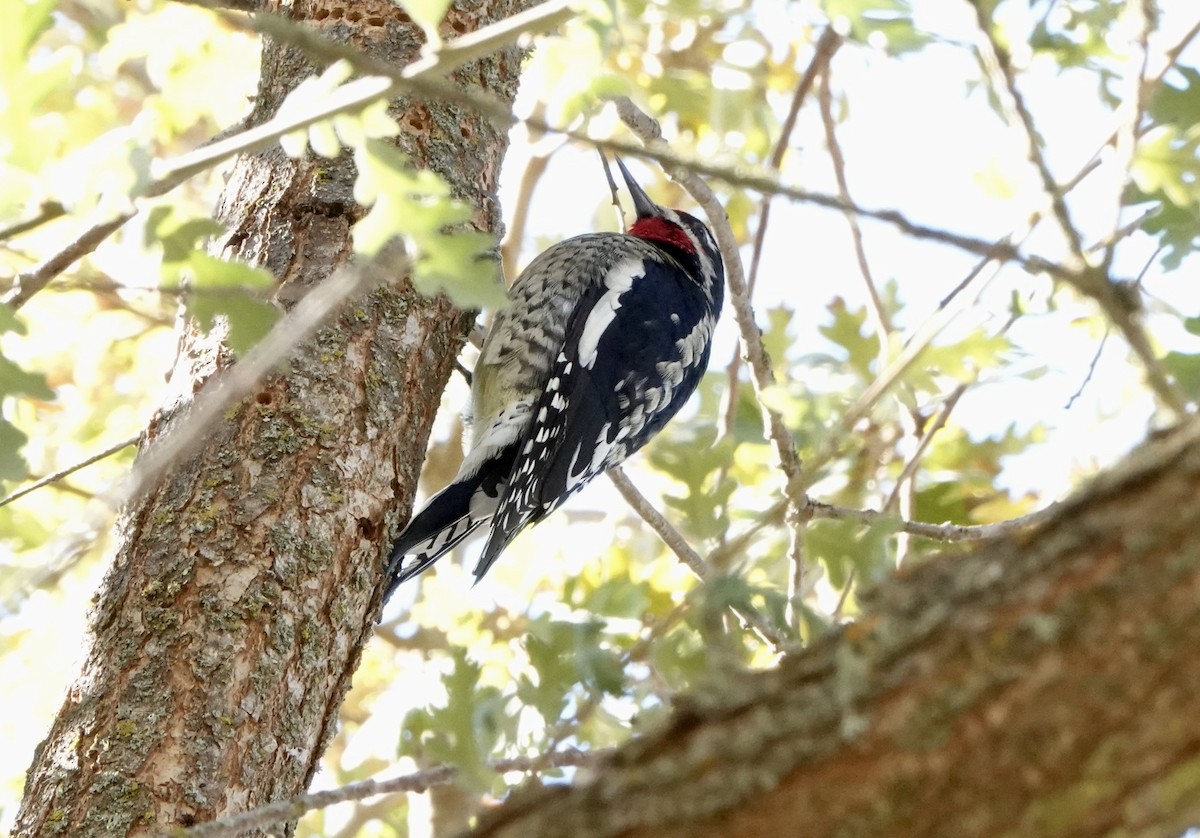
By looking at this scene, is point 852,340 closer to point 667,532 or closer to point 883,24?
point 667,532

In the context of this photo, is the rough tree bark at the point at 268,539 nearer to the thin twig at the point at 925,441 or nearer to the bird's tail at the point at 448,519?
the bird's tail at the point at 448,519

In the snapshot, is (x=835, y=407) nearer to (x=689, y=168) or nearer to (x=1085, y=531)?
(x=689, y=168)

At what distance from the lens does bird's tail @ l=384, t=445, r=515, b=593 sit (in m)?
2.48

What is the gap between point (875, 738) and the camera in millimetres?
827

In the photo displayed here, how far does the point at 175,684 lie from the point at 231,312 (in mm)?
752

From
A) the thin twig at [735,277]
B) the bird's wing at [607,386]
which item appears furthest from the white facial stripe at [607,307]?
the thin twig at [735,277]

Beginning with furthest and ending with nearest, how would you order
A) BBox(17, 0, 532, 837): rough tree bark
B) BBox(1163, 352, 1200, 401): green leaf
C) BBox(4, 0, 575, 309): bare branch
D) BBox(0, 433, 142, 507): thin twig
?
1. BBox(0, 433, 142, 507): thin twig
2. BBox(17, 0, 532, 837): rough tree bark
3. BBox(1163, 352, 1200, 401): green leaf
4. BBox(4, 0, 575, 309): bare branch

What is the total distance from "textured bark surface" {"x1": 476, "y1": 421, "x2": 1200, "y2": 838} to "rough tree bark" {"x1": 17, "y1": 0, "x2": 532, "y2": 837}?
1.13 metres

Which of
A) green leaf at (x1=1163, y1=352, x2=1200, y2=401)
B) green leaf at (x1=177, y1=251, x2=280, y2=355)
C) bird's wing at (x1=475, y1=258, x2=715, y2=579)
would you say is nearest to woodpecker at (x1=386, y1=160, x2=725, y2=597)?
bird's wing at (x1=475, y1=258, x2=715, y2=579)

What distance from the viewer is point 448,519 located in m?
2.86

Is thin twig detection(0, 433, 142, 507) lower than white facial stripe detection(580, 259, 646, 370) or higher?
lower

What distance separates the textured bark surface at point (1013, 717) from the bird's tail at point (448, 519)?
1503mm

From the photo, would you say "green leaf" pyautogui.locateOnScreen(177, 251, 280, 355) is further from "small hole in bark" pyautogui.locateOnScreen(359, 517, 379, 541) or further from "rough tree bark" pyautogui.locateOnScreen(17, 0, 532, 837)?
"small hole in bark" pyautogui.locateOnScreen(359, 517, 379, 541)

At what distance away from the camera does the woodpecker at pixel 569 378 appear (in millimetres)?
3100
